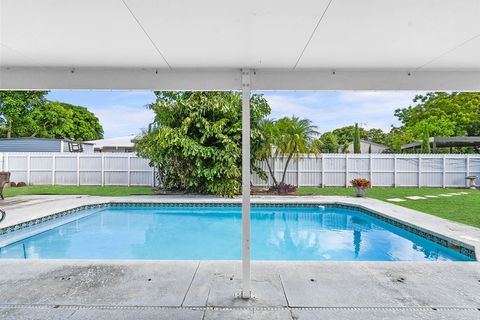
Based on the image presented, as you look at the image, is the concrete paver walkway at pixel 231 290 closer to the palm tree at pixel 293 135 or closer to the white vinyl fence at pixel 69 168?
the palm tree at pixel 293 135

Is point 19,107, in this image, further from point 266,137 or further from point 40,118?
point 266,137

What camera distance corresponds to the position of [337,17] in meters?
1.97

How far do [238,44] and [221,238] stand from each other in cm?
Answer: 478

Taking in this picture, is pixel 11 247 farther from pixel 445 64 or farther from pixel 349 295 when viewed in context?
pixel 445 64

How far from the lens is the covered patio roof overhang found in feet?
6.14

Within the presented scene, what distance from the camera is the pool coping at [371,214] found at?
477 centimetres

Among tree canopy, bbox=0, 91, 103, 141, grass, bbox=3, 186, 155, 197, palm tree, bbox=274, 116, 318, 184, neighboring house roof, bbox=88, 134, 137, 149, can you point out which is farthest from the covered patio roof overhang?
tree canopy, bbox=0, 91, 103, 141

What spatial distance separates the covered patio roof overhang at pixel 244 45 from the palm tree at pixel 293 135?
26.3ft

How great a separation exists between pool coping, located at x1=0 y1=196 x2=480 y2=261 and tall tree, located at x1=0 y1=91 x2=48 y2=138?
13410 mm

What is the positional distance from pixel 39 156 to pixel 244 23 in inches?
589

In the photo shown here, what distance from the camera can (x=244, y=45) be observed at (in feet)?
7.80

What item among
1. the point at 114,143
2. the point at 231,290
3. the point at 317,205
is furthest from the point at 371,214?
the point at 114,143

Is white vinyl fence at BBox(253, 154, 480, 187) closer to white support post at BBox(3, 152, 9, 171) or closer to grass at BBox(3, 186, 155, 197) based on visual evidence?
grass at BBox(3, 186, 155, 197)

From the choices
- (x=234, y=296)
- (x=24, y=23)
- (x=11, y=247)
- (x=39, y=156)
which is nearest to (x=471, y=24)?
(x=234, y=296)
